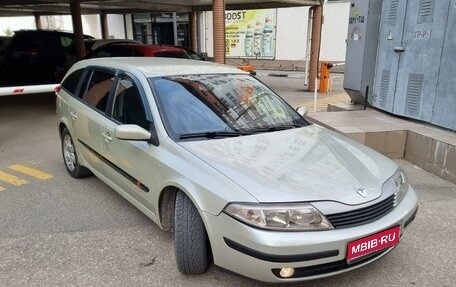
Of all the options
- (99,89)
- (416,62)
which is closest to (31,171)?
(99,89)

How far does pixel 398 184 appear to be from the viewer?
9.81 feet

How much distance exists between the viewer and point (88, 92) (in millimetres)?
4473

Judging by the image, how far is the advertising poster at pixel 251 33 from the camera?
Answer: 66.2ft

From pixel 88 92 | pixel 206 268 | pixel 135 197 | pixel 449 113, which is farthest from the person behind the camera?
pixel 449 113

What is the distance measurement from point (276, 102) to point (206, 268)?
5.81 ft

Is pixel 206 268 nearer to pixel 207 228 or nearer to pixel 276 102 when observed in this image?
pixel 207 228

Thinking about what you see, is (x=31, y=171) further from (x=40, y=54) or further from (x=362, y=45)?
(x=40, y=54)

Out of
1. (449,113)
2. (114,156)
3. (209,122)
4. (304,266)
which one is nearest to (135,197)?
(114,156)

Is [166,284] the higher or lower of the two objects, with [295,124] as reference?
lower

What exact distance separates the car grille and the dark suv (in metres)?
12.7

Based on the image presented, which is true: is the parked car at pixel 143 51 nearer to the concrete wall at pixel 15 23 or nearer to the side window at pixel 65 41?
the side window at pixel 65 41

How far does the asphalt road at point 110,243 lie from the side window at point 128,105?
1.00 meters

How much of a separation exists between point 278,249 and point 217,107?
150 cm

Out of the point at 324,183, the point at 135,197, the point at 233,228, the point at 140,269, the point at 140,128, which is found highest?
the point at 140,128
